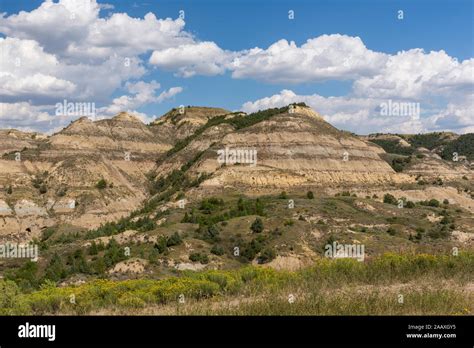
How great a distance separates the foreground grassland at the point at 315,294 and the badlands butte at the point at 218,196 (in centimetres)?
2141

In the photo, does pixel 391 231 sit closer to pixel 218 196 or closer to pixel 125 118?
pixel 218 196

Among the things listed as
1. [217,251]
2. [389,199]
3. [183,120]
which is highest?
[183,120]

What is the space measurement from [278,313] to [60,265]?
4361 centimetres

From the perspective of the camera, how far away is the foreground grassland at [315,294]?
10297mm

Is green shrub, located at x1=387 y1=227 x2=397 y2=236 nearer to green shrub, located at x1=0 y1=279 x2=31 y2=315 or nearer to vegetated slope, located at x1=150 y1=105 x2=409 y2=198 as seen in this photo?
vegetated slope, located at x1=150 y1=105 x2=409 y2=198

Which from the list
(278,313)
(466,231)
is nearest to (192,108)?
(466,231)

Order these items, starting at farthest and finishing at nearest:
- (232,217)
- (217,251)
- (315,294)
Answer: (232,217)
(217,251)
(315,294)

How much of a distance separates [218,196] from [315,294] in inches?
2982

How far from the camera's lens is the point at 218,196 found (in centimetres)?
8700

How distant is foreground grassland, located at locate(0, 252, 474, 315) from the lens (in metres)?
10.3

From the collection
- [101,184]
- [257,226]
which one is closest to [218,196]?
[101,184]
